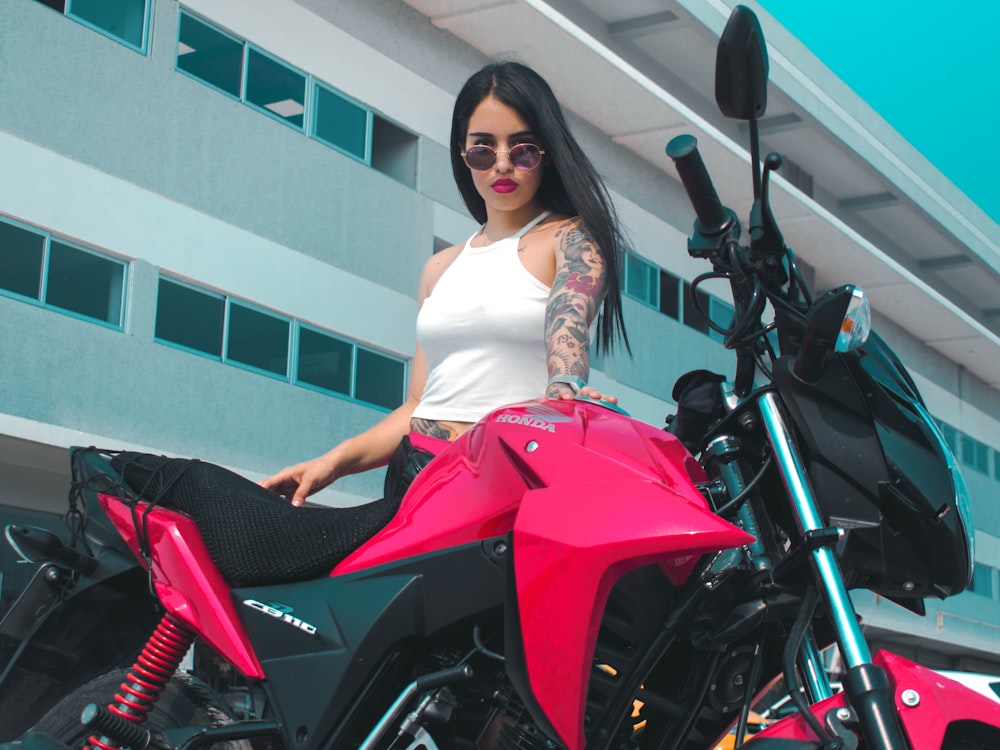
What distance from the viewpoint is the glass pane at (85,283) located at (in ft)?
44.5

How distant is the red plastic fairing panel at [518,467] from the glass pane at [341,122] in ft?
51.2

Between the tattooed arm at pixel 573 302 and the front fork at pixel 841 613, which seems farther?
the tattooed arm at pixel 573 302

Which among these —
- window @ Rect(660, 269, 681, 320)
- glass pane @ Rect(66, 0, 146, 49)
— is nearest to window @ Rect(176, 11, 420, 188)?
glass pane @ Rect(66, 0, 146, 49)

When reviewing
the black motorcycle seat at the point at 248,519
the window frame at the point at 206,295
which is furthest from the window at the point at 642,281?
the black motorcycle seat at the point at 248,519

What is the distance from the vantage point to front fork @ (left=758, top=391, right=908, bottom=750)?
1994 mm

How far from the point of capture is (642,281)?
2400 centimetres

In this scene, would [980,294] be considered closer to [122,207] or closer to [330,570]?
[122,207]

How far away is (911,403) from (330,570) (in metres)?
1.21

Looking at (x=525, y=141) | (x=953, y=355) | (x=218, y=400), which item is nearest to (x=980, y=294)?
(x=953, y=355)

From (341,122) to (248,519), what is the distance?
1580 centimetres

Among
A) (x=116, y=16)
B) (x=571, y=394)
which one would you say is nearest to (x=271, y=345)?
(x=116, y=16)

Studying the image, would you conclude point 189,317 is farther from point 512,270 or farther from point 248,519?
point 248,519

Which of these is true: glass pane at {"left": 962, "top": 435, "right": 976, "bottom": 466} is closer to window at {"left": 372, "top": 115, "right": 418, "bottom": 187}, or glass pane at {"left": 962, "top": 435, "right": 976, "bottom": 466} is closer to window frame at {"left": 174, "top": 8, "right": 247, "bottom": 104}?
window at {"left": 372, "top": 115, "right": 418, "bottom": 187}

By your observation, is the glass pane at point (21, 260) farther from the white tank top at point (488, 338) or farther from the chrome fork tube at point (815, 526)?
the chrome fork tube at point (815, 526)
